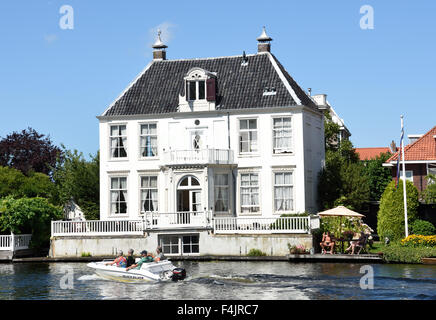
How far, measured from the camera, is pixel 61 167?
58.3 m

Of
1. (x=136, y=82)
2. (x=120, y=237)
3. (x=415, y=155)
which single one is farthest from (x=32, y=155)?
(x=415, y=155)

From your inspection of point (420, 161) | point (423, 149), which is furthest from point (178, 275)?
point (423, 149)

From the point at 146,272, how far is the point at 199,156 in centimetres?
1470

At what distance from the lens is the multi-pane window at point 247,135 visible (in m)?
47.0

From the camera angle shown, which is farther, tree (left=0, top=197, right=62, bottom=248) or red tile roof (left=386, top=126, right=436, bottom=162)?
red tile roof (left=386, top=126, right=436, bottom=162)

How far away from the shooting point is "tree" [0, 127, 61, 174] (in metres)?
70.9

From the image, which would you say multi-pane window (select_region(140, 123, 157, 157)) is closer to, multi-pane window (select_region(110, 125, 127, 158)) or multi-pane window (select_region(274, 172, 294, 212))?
multi-pane window (select_region(110, 125, 127, 158))

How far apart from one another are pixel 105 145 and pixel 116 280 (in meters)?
16.8

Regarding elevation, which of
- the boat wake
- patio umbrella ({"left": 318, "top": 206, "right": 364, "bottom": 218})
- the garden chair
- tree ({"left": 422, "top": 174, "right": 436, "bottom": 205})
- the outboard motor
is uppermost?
tree ({"left": 422, "top": 174, "right": 436, "bottom": 205})

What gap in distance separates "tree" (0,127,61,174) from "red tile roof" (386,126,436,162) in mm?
33339

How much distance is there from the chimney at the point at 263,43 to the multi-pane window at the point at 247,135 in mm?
5778

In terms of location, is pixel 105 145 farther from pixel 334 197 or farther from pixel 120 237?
pixel 334 197

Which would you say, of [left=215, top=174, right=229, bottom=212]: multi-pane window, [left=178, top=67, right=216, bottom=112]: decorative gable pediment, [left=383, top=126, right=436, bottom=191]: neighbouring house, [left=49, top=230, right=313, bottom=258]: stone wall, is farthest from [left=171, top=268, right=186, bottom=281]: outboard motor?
[left=383, top=126, right=436, bottom=191]: neighbouring house

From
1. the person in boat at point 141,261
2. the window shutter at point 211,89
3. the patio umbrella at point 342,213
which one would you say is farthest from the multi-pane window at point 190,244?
the person in boat at point 141,261
